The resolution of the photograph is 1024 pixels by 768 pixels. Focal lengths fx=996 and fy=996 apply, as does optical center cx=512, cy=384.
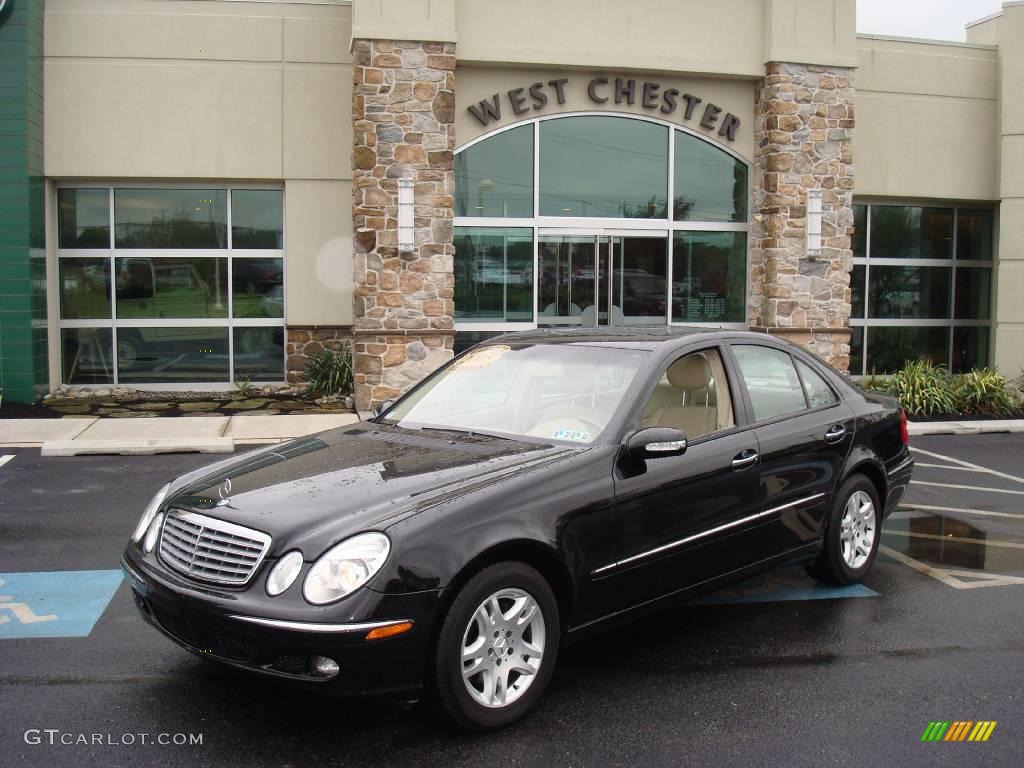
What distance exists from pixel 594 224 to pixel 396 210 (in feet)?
9.77

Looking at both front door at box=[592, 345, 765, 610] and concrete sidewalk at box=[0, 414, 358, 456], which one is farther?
concrete sidewalk at box=[0, 414, 358, 456]

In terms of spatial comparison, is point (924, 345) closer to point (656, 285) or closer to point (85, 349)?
point (656, 285)

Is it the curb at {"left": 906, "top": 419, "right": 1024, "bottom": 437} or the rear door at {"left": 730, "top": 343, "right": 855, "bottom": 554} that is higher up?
the rear door at {"left": 730, "top": 343, "right": 855, "bottom": 554}

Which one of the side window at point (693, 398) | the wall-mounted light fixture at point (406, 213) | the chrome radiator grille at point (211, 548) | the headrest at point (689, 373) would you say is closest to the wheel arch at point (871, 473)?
the side window at point (693, 398)

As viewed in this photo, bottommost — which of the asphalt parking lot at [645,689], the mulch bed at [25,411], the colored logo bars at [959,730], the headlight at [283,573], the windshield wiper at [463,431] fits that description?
the colored logo bars at [959,730]

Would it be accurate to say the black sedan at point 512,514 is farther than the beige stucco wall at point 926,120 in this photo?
No

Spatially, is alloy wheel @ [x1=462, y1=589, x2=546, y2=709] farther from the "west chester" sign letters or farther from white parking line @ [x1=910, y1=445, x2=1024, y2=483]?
the "west chester" sign letters

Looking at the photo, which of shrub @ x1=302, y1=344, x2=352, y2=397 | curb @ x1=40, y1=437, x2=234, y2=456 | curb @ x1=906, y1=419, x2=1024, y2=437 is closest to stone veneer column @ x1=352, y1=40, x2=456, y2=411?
shrub @ x1=302, y1=344, x2=352, y2=397

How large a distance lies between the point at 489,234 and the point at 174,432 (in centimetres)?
514

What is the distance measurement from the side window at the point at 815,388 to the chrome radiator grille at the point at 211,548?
3.35 metres

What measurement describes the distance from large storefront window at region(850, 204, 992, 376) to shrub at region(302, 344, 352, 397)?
27.3 feet

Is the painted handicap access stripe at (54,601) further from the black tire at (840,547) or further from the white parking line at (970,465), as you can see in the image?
the white parking line at (970,465)

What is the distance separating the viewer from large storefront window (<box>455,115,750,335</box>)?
1404 cm

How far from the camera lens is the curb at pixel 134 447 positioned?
1048 centimetres
